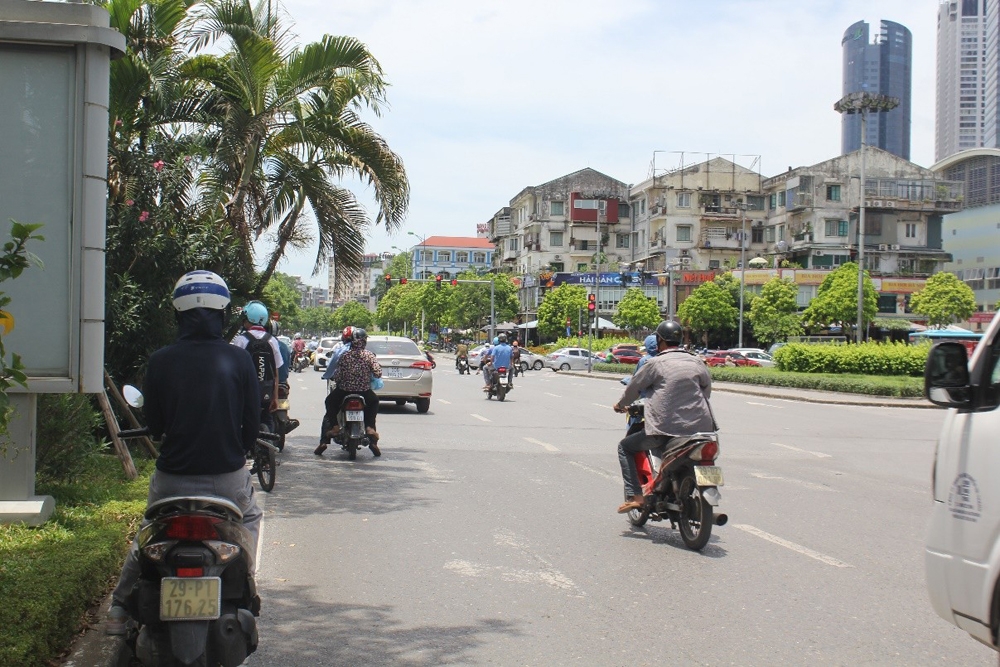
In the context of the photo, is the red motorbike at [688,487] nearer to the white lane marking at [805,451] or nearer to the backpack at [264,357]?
the backpack at [264,357]

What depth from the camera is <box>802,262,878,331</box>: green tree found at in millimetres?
60719

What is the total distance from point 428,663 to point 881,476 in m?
9.60

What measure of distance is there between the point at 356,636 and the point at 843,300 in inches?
2335

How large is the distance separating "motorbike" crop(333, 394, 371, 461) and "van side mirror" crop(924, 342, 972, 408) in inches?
356

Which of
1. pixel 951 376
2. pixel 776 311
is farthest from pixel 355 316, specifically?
pixel 951 376

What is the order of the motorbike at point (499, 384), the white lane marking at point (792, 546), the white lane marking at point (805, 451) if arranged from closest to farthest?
the white lane marking at point (792, 546) → the white lane marking at point (805, 451) → the motorbike at point (499, 384)

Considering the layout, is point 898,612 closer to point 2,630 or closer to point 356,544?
point 356,544

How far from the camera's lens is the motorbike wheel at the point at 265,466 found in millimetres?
9906

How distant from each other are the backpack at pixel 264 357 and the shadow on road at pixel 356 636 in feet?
15.7

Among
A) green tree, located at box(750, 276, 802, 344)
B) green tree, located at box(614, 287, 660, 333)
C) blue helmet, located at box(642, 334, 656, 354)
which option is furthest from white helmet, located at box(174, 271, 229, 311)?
green tree, located at box(614, 287, 660, 333)

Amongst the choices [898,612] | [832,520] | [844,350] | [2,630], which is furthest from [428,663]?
[844,350]

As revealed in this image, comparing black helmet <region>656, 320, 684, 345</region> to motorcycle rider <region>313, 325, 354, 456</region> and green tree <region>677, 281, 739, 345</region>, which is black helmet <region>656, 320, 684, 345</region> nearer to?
motorcycle rider <region>313, 325, 354, 456</region>

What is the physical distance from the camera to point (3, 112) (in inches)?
281

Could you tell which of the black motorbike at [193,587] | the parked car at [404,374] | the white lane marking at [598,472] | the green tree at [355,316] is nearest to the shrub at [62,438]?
the black motorbike at [193,587]
